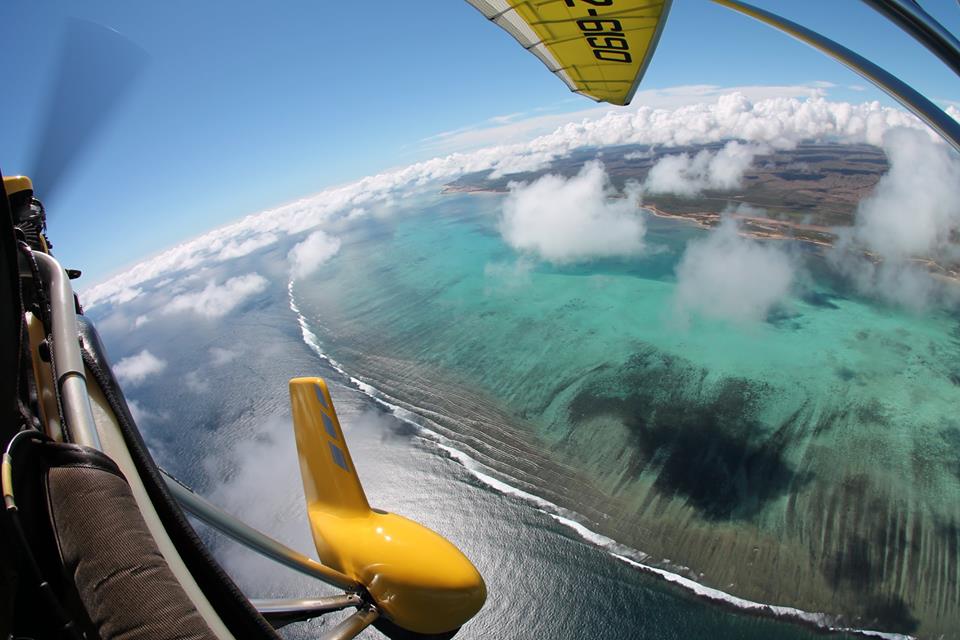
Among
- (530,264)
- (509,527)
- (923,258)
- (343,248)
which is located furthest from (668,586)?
(343,248)

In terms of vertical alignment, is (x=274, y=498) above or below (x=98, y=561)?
below

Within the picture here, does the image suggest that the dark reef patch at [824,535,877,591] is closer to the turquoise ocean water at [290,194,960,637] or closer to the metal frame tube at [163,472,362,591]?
the turquoise ocean water at [290,194,960,637]

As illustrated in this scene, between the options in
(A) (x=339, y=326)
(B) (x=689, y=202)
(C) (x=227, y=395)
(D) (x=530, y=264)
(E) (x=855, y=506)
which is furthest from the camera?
(B) (x=689, y=202)

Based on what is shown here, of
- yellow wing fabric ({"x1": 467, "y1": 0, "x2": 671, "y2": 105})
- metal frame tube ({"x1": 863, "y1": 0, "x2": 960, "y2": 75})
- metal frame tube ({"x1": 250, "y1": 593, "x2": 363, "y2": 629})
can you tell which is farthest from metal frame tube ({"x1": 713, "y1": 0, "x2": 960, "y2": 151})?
metal frame tube ({"x1": 250, "y1": 593, "x2": 363, "y2": 629})

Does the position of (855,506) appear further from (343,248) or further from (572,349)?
(343,248)

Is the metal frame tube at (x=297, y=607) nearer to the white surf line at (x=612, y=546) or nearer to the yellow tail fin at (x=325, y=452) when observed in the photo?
the yellow tail fin at (x=325, y=452)

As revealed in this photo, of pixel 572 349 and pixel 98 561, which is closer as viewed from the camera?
pixel 98 561

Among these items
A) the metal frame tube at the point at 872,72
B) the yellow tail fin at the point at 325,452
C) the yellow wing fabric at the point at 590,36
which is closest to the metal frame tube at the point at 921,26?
the metal frame tube at the point at 872,72
